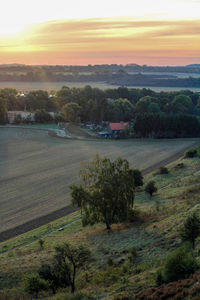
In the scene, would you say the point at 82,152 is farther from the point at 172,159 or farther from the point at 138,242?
the point at 138,242

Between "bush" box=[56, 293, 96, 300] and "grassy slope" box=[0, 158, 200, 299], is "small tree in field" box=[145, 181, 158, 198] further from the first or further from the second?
"bush" box=[56, 293, 96, 300]

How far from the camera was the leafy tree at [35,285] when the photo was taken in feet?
47.5

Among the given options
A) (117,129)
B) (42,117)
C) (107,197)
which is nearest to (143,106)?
(117,129)

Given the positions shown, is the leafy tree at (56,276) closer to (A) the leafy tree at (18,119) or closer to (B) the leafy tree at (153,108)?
(A) the leafy tree at (18,119)

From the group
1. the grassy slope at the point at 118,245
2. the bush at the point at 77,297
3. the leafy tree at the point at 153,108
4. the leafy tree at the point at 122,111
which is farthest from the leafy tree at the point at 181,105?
the bush at the point at 77,297

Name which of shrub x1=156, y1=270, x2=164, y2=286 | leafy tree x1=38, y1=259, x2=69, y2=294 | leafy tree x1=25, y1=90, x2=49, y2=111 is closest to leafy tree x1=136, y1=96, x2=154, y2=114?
leafy tree x1=25, y1=90, x2=49, y2=111

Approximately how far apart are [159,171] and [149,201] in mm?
11975

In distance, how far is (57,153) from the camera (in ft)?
183

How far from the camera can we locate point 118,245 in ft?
65.6

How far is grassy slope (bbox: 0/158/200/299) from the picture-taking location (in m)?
15.0

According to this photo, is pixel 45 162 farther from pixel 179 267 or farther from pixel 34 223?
pixel 179 267

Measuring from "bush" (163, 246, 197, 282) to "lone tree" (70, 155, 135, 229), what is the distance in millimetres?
10467

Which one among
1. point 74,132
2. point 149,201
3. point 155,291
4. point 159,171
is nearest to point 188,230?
point 155,291

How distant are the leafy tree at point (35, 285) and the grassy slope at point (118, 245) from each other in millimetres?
1248
